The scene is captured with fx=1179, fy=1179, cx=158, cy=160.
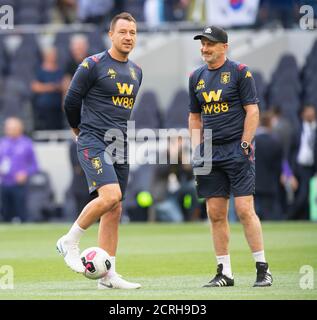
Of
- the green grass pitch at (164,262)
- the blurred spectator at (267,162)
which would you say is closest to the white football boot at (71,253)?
the green grass pitch at (164,262)

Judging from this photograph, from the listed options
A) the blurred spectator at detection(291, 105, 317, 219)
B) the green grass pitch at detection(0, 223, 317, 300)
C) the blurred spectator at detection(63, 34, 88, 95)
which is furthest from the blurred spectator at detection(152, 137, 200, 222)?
the blurred spectator at detection(63, 34, 88, 95)

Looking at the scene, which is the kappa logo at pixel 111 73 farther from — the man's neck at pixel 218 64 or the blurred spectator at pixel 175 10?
the blurred spectator at pixel 175 10

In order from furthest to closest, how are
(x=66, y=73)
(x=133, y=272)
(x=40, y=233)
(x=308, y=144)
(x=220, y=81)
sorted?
(x=66, y=73) → (x=308, y=144) → (x=40, y=233) → (x=133, y=272) → (x=220, y=81)

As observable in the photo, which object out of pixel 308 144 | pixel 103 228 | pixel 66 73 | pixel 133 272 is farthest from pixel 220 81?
pixel 66 73

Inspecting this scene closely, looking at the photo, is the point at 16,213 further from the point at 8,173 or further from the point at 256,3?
the point at 256,3

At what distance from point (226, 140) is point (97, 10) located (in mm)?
15410

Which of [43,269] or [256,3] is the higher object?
[256,3]

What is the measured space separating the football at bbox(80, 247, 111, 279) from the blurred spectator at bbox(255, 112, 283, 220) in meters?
11.7

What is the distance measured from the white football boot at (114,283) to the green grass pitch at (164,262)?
12 cm

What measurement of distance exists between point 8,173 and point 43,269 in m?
9.81

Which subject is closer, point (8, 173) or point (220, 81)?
point (220, 81)

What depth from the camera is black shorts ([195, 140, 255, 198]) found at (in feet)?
38.8

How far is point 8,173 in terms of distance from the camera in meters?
23.9
